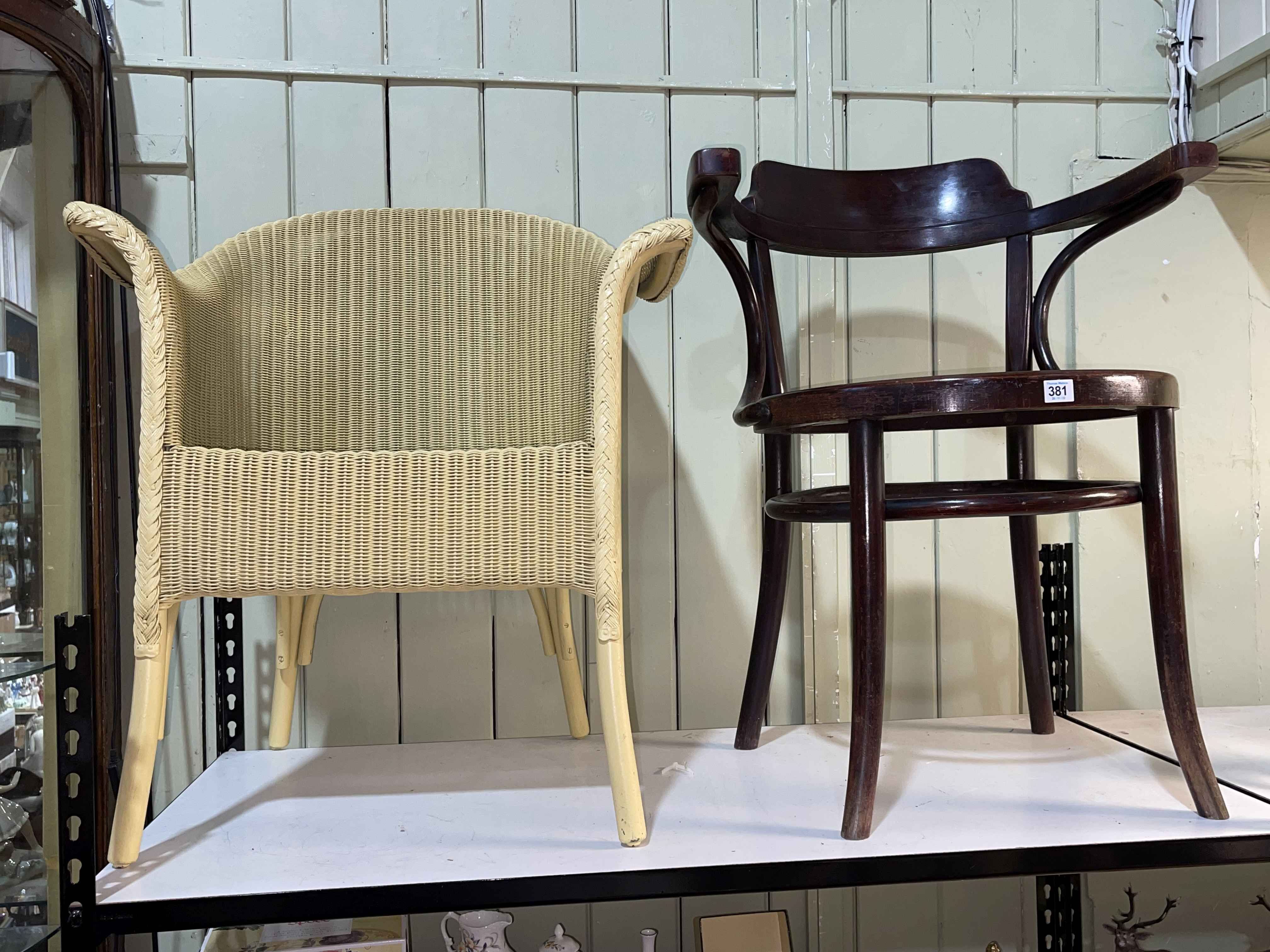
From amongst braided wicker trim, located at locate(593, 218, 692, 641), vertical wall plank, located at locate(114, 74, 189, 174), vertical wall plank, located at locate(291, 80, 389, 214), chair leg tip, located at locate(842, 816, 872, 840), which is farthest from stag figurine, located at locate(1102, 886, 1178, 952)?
vertical wall plank, located at locate(114, 74, 189, 174)

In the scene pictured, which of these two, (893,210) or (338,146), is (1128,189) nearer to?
(893,210)

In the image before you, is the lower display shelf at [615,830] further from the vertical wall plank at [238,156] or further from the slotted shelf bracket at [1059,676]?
the vertical wall plank at [238,156]

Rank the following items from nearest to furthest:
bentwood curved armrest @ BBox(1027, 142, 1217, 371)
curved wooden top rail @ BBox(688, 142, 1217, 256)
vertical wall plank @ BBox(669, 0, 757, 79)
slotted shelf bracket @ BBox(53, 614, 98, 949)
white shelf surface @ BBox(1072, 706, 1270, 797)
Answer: slotted shelf bracket @ BBox(53, 614, 98, 949) → bentwood curved armrest @ BBox(1027, 142, 1217, 371) → white shelf surface @ BBox(1072, 706, 1270, 797) → curved wooden top rail @ BBox(688, 142, 1217, 256) → vertical wall plank @ BBox(669, 0, 757, 79)

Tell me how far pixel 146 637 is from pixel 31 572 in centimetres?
37

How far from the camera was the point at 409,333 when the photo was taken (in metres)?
1.26

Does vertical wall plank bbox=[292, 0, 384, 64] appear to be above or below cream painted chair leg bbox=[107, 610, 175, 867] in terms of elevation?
above

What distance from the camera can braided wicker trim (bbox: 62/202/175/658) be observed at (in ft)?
3.07

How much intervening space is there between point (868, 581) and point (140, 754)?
0.74 meters

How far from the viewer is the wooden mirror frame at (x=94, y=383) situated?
1.27 m

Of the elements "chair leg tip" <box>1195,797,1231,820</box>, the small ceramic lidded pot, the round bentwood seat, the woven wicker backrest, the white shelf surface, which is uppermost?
the woven wicker backrest

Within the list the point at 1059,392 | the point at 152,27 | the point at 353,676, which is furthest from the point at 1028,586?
the point at 152,27

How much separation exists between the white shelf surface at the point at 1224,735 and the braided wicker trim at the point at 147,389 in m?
1.19

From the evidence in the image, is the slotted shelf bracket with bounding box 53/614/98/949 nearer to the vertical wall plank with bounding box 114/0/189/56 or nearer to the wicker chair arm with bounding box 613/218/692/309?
the wicker chair arm with bounding box 613/218/692/309

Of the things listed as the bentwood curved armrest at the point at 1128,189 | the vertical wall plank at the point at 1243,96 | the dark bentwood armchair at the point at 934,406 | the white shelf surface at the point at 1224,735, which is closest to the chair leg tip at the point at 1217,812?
the dark bentwood armchair at the point at 934,406
